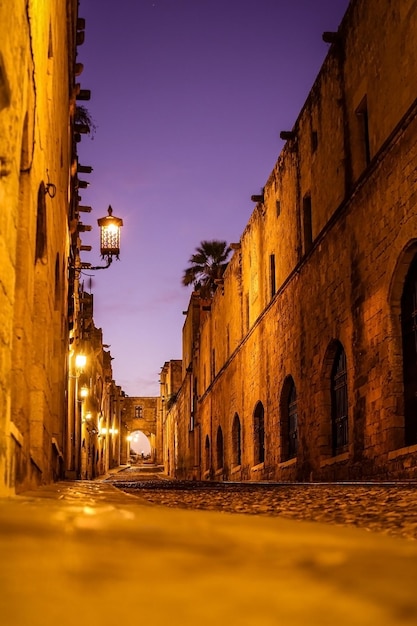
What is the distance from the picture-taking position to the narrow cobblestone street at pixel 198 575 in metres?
1.30

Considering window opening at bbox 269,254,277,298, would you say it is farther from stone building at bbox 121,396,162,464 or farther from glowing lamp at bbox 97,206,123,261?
stone building at bbox 121,396,162,464

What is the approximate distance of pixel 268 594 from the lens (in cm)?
143

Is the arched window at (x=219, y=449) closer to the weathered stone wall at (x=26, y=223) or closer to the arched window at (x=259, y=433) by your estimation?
the arched window at (x=259, y=433)

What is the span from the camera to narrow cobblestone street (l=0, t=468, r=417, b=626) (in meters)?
1.30

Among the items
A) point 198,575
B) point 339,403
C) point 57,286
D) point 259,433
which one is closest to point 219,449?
point 259,433

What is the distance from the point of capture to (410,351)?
11.7m

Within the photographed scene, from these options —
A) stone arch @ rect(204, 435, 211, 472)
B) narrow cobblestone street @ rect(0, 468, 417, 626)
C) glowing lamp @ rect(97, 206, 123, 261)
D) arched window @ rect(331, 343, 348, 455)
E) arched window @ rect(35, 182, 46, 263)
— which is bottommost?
stone arch @ rect(204, 435, 211, 472)

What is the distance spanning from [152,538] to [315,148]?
51.8 ft

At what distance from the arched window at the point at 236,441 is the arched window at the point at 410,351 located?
608 inches

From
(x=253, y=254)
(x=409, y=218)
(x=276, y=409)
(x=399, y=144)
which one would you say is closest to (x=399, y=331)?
(x=409, y=218)

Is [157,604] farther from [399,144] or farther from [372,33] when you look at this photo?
[372,33]

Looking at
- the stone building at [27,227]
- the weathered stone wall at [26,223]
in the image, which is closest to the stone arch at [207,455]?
the stone building at [27,227]

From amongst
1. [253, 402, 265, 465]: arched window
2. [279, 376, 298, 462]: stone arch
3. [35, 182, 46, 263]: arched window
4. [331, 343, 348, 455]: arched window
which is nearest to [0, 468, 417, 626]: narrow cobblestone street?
[35, 182, 46, 263]: arched window

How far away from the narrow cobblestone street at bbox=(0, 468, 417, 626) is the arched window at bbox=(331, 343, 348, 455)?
12767 mm
